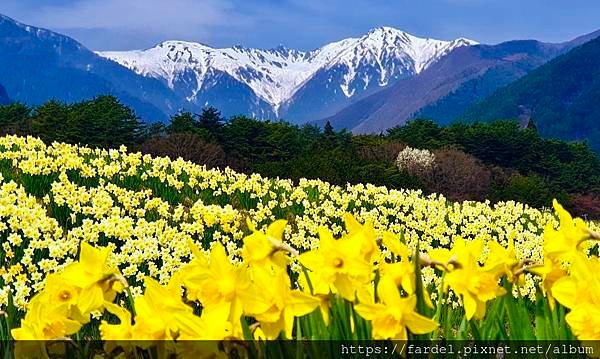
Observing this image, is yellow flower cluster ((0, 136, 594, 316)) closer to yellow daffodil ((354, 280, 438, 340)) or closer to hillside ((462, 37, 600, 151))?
yellow daffodil ((354, 280, 438, 340))

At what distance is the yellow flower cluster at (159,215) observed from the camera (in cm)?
535

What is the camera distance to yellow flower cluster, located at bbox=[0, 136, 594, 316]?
535 centimetres

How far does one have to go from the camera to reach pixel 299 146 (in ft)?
145

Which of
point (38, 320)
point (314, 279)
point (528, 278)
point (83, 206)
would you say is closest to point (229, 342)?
point (314, 279)

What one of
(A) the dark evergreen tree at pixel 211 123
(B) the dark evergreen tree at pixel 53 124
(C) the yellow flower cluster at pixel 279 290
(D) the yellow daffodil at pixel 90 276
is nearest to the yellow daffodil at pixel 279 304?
(C) the yellow flower cluster at pixel 279 290

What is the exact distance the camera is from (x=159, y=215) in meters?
7.46

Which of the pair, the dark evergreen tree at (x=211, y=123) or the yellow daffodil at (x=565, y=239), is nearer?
the yellow daffodil at (x=565, y=239)

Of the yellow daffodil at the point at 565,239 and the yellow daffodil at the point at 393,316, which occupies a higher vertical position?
the yellow daffodil at the point at 565,239

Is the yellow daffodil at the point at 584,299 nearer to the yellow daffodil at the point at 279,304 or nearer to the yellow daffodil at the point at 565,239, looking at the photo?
the yellow daffodil at the point at 565,239

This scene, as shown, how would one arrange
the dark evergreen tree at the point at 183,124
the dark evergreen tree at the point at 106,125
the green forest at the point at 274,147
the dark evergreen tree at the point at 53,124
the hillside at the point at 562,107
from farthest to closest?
the hillside at the point at 562,107, the dark evergreen tree at the point at 183,124, the dark evergreen tree at the point at 106,125, the dark evergreen tree at the point at 53,124, the green forest at the point at 274,147

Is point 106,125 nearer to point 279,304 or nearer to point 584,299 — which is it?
point 279,304

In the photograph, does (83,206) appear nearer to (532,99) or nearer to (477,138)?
(477,138)

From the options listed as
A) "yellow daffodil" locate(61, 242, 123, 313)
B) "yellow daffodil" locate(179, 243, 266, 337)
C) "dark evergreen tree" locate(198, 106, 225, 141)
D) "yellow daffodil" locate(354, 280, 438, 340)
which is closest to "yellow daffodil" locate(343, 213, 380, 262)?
"yellow daffodil" locate(354, 280, 438, 340)

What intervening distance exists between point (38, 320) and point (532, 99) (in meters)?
209
